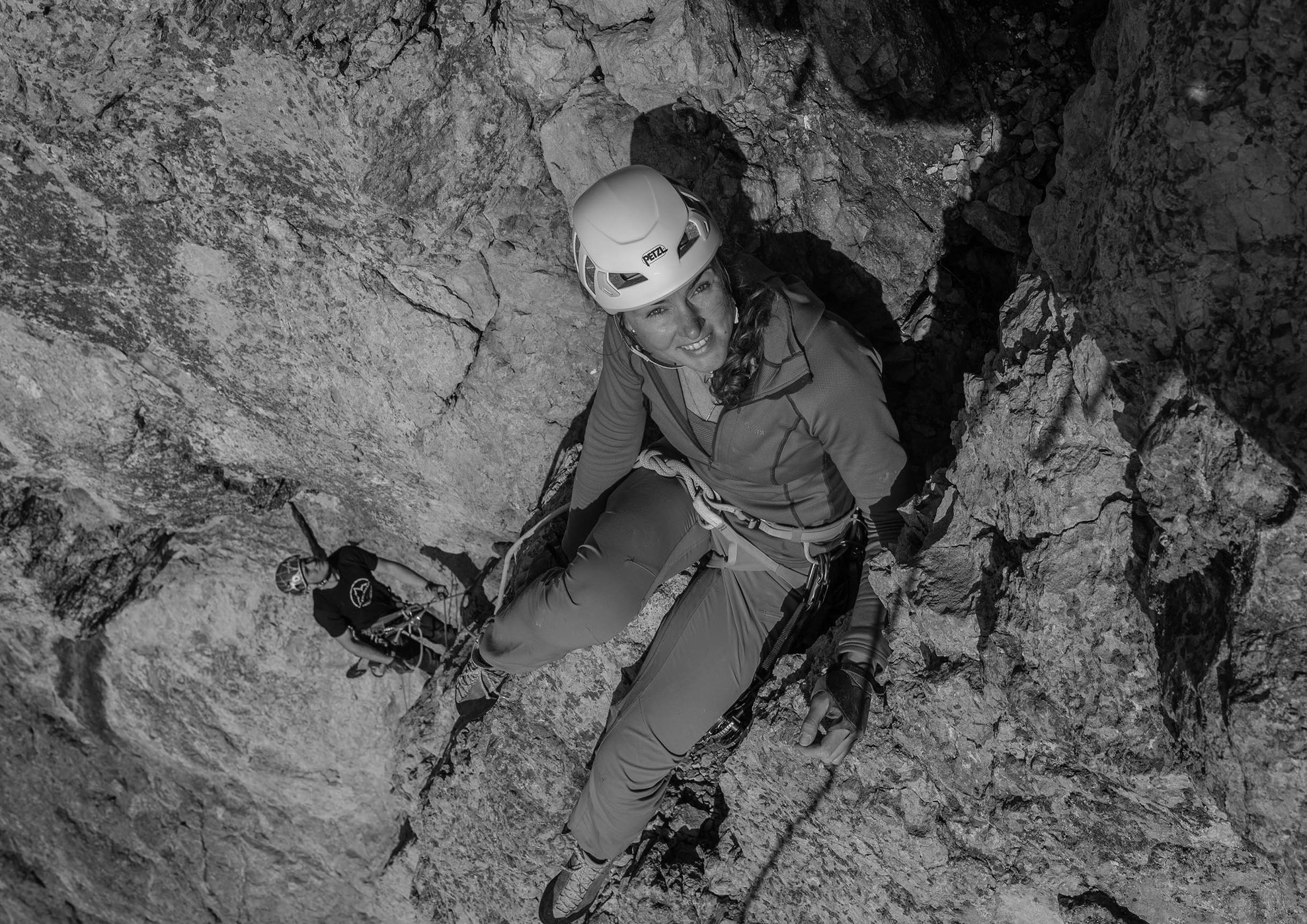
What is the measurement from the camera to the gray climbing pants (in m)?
4.12

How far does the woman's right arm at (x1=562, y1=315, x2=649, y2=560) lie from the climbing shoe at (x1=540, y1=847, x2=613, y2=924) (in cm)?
161

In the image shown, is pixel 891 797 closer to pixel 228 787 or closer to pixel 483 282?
pixel 483 282

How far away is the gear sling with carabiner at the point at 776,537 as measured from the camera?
4.11 meters

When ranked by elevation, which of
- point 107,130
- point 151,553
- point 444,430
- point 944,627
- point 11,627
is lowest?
point 11,627

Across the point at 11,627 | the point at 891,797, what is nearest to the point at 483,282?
the point at 891,797

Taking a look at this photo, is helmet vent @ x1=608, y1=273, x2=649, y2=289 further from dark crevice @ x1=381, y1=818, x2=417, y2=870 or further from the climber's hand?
dark crevice @ x1=381, y1=818, x2=417, y2=870

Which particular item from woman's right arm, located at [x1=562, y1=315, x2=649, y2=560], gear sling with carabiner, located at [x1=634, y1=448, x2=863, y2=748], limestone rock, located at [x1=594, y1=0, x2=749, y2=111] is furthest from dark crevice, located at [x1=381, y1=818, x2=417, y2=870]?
limestone rock, located at [x1=594, y1=0, x2=749, y2=111]

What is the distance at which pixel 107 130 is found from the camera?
4.32 m

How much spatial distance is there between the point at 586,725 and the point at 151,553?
12.1ft

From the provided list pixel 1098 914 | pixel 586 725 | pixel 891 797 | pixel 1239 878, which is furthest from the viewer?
pixel 586 725

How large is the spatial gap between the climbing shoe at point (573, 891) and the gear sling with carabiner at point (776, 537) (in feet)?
3.68

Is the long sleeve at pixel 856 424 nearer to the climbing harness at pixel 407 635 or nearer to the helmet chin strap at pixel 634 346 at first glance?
the helmet chin strap at pixel 634 346

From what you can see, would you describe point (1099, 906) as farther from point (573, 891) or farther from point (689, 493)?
point (573, 891)

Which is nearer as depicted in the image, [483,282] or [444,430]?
[483,282]
